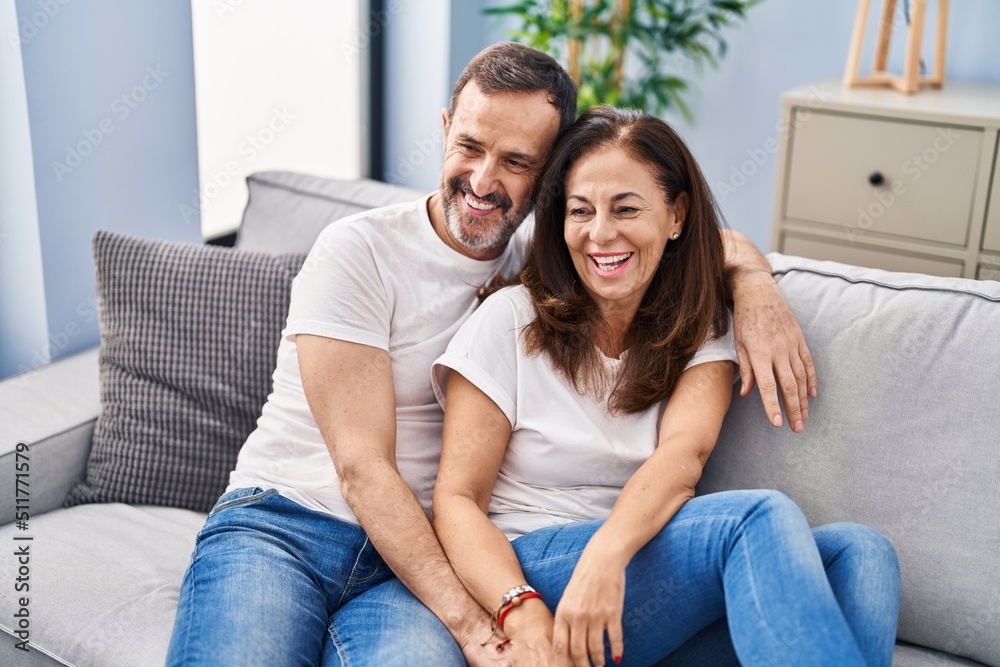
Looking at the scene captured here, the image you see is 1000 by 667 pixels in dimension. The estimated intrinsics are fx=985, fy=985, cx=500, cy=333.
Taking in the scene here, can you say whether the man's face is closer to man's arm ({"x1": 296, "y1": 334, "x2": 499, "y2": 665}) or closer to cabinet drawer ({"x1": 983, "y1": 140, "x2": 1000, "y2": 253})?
man's arm ({"x1": 296, "y1": 334, "x2": 499, "y2": 665})

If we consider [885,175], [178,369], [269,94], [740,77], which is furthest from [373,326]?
[740,77]

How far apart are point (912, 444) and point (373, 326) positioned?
796 mm

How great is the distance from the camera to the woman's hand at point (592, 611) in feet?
3.95

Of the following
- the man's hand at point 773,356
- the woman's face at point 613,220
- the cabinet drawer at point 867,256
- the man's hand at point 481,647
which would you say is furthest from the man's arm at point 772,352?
the cabinet drawer at point 867,256

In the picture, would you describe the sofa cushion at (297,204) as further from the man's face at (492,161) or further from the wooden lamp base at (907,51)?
the wooden lamp base at (907,51)

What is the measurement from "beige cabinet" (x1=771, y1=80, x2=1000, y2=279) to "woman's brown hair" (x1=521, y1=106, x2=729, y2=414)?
40.5 inches

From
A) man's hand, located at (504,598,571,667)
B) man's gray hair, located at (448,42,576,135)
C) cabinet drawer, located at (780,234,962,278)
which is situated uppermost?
man's gray hair, located at (448,42,576,135)

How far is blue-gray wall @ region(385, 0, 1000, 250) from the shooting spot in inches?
113

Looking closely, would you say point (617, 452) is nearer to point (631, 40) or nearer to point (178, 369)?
point (178, 369)

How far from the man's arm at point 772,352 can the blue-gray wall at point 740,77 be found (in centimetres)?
162

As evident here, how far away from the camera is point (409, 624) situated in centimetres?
126

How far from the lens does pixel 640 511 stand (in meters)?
1.28

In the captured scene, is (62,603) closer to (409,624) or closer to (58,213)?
(409,624)

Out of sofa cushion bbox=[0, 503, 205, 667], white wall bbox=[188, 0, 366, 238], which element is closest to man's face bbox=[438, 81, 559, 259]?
sofa cushion bbox=[0, 503, 205, 667]
